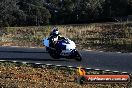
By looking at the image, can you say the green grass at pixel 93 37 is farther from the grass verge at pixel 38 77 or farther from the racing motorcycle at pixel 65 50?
the grass verge at pixel 38 77

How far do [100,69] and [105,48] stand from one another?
855cm

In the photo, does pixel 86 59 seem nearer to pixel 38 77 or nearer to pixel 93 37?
pixel 38 77

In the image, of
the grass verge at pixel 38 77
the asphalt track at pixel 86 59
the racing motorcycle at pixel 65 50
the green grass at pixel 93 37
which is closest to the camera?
the grass verge at pixel 38 77

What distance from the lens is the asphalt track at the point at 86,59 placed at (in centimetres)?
1786

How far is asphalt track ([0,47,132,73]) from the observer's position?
17.9 meters

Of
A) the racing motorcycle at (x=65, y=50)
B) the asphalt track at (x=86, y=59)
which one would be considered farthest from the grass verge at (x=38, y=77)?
the racing motorcycle at (x=65, y=50)

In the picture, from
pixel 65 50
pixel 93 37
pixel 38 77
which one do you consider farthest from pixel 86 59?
pixel 93 37

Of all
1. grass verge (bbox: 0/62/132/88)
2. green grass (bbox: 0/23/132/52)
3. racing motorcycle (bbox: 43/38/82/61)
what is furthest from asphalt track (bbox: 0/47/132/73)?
green grass (bbox: 0/23/132/52)

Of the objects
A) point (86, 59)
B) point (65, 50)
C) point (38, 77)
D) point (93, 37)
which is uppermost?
point (65, 50)

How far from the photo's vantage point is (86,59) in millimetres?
19922

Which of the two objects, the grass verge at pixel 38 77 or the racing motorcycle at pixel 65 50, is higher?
the racing motorcycle at pixel 65 50

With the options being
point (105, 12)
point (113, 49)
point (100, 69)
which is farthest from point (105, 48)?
point (105, 12)

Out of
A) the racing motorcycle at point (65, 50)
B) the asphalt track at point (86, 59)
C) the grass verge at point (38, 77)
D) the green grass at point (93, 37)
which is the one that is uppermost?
the racing motorcycle at point (65, 50)

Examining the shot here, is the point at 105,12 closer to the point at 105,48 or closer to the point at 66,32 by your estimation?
the point at 66,32
